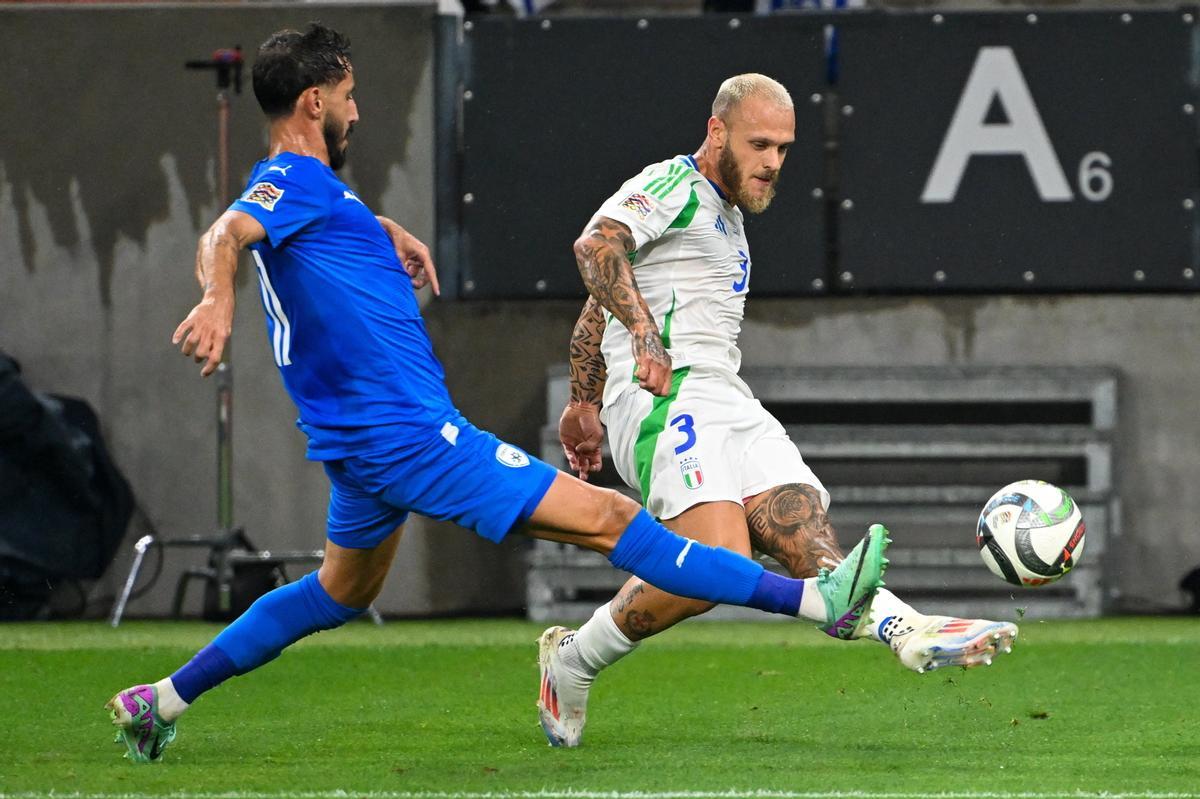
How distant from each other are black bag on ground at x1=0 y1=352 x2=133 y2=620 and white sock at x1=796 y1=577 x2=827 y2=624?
687 centimetres

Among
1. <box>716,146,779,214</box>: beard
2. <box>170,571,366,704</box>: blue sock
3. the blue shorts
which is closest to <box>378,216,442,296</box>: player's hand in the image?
the blue shorts

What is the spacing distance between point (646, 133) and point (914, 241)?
1.71 metres

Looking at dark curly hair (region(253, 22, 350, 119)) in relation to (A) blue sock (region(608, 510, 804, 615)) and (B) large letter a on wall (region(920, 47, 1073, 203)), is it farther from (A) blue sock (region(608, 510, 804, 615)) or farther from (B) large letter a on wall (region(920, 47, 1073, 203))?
(B) large letter a on wall (region(920, 47, 1073, 203))

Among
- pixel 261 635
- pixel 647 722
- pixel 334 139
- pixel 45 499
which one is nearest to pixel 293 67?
pixel 334 139

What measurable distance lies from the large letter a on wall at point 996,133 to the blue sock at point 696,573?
6.67 m

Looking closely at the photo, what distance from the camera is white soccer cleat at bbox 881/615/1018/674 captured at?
16.2 feet

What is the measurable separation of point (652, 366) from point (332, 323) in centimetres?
88

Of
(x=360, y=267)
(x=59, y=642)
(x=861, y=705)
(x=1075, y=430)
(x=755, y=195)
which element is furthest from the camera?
(x=1075, y=430)

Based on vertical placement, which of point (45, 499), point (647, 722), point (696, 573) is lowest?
point (45, 499)

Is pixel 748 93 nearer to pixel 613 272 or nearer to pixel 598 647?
pixel 613 272

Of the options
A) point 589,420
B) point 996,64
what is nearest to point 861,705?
point 589,420

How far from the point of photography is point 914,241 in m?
11.5

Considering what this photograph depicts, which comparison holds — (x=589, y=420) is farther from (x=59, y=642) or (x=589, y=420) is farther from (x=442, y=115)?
(x=442, y=115)

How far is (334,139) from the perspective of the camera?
5.51 m
